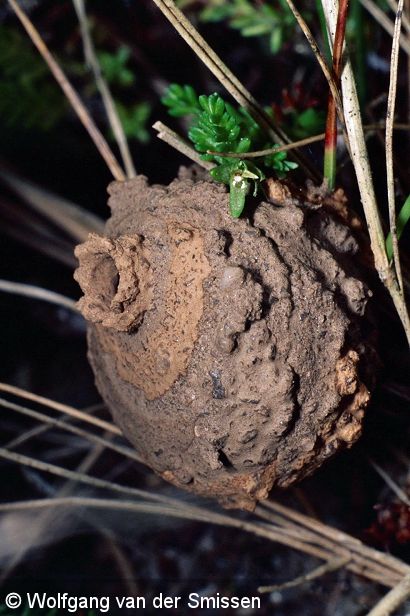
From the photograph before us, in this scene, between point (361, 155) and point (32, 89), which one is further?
point (32, 89)

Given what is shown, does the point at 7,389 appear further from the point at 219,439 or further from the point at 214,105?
the point at 214,105

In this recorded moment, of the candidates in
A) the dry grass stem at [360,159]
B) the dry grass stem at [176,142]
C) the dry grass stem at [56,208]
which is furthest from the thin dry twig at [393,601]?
the dry grass stem at [56,208]

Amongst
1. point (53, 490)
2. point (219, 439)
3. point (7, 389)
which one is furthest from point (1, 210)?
point (219, 439)

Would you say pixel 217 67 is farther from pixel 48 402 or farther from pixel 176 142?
pixel 48 402

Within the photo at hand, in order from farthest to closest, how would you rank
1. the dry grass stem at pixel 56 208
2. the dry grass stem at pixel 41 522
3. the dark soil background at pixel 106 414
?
the dry grass stem at pixel 56 208
the dry grass stem at pixel 41 522
the dark soil background at pixel 106 414

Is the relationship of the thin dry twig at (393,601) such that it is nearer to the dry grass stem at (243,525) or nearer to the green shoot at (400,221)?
the dry grass stem at (243,525)

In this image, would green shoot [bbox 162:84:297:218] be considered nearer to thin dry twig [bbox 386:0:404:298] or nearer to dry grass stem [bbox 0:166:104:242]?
thin dry twig [bbox 386:0:404:298]

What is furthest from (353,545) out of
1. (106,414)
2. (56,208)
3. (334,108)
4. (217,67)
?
(56,208)
